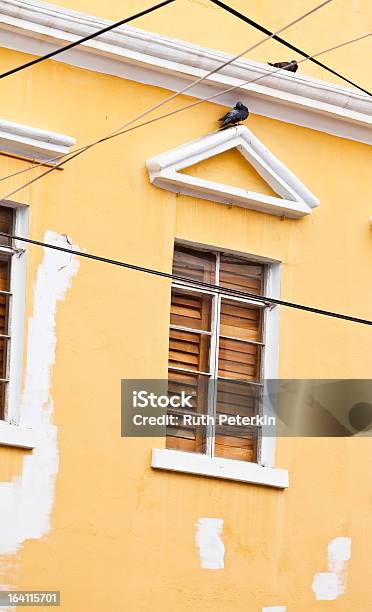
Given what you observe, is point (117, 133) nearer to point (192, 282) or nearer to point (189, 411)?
point (192, 282)

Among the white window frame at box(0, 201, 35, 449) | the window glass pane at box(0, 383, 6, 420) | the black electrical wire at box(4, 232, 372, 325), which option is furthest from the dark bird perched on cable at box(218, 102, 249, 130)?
the window glass pane at box(0, 383, 6, 420)

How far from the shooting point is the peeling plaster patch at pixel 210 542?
13555mm

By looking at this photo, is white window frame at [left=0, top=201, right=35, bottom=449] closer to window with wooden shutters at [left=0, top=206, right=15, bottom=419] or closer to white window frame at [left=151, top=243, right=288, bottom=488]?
window with wooden shutters at [left=0, top=206, right=15, bottom=419]

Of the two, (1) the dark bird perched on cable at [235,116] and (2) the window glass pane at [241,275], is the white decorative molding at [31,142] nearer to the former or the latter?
(1) the dark bird perched on cable at [235,116]

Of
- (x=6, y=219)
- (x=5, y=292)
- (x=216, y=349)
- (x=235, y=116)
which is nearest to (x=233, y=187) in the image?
(x=235, y=116)

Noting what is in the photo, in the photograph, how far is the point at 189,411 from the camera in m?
14.0

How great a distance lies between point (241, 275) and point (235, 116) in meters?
1.37

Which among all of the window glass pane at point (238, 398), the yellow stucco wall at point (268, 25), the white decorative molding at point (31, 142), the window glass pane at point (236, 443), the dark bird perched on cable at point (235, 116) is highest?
the yellow stucco wall at point (268, 25)

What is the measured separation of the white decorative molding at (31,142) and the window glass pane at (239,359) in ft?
7.31

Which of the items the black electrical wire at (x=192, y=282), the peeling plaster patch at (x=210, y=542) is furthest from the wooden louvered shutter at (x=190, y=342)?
the peeling plaster patch at (x=210, y=542)

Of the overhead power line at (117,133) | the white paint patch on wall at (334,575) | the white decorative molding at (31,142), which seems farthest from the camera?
the white paint patch on wall at (334,575)

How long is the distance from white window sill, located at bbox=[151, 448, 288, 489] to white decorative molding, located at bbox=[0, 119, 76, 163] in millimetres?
2529

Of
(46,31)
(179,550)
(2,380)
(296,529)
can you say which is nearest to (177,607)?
(179,550)

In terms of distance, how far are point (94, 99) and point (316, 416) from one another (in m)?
3.33
